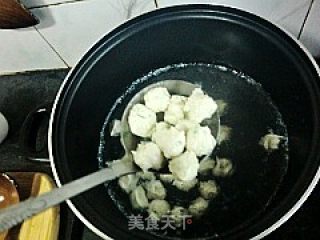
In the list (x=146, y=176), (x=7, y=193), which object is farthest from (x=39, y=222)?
(x=146, y=176)

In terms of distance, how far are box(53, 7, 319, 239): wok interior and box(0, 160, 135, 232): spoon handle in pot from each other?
43 millimetres

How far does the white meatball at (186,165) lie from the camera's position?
0.75 m

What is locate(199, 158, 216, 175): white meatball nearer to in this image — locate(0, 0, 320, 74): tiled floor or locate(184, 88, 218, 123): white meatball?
locate(184, 88, 218, 123): white meatball

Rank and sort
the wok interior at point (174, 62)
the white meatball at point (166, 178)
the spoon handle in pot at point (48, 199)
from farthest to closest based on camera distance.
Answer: the white meatball at point (166, 178) < the wok interior at point (174, 62) < the spoon handle in pot at point (48, 199)

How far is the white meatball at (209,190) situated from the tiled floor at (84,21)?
0.92 feet

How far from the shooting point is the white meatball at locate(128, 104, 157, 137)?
2.64 feet

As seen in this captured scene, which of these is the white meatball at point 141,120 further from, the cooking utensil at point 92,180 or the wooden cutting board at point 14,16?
the wooden cutting board at point 14,16

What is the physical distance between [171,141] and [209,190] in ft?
0.36

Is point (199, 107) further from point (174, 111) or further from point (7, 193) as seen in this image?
point (7, 193)

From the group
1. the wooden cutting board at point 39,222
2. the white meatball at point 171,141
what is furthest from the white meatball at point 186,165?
the wooden cutting board at point 39,222

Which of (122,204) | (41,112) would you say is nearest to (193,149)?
(122,204)

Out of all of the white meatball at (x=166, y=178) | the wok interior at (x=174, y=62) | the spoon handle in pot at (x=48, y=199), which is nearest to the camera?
the spoon handle in pot at (x=48, y=199)

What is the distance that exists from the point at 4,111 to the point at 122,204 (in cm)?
35

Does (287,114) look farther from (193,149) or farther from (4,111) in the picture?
(4,111)
